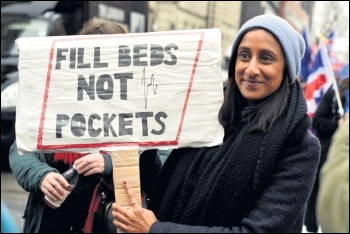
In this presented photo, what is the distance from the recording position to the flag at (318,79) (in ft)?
26.4

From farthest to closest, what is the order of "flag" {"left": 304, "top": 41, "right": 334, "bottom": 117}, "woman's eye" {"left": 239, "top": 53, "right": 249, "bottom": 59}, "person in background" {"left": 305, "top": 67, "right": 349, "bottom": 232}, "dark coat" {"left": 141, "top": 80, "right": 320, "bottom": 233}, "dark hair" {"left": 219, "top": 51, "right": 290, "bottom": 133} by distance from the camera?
"flag" {"left": 304, "top": 41, "right": 334, "bottom": 117}, "person in background" {"left": 305, "top": 67, "right": 349, "bottom": 232}, "woman's eye" {"left": 239, "top": 53, "right": 249, "bottom": 59}, "dark hair" {"left": 219, "top": 51, "right": 290, "bottom": 133}, "dark coat" {"left": 141, "top": 80, "right": 320, "bottom": 233}

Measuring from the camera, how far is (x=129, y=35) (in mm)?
2502

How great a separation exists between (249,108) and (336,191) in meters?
0.85

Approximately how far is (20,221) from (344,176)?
16.9 feet

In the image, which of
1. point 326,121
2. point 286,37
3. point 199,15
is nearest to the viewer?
point 286,37

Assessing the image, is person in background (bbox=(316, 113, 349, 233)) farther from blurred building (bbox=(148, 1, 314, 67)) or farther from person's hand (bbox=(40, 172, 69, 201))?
blurred building (bbox=(148, 1, 314, 67))

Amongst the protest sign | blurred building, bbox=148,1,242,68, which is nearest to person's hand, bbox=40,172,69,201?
the protest sign

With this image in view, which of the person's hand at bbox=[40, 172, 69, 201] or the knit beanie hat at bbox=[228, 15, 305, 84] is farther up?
the knit beanie hat at bbox=[228, 15, 305, 84]

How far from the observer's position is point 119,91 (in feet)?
8.11

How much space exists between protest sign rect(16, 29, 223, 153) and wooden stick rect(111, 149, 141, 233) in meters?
0.03

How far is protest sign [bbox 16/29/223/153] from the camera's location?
8.04 ft

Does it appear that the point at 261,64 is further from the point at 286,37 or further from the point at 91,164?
the point at 91,164

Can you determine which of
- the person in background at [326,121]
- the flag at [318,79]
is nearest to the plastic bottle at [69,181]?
the person in background at [326,121]

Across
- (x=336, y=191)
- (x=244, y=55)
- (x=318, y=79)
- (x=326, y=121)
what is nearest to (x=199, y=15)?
(x=318, y=79)
